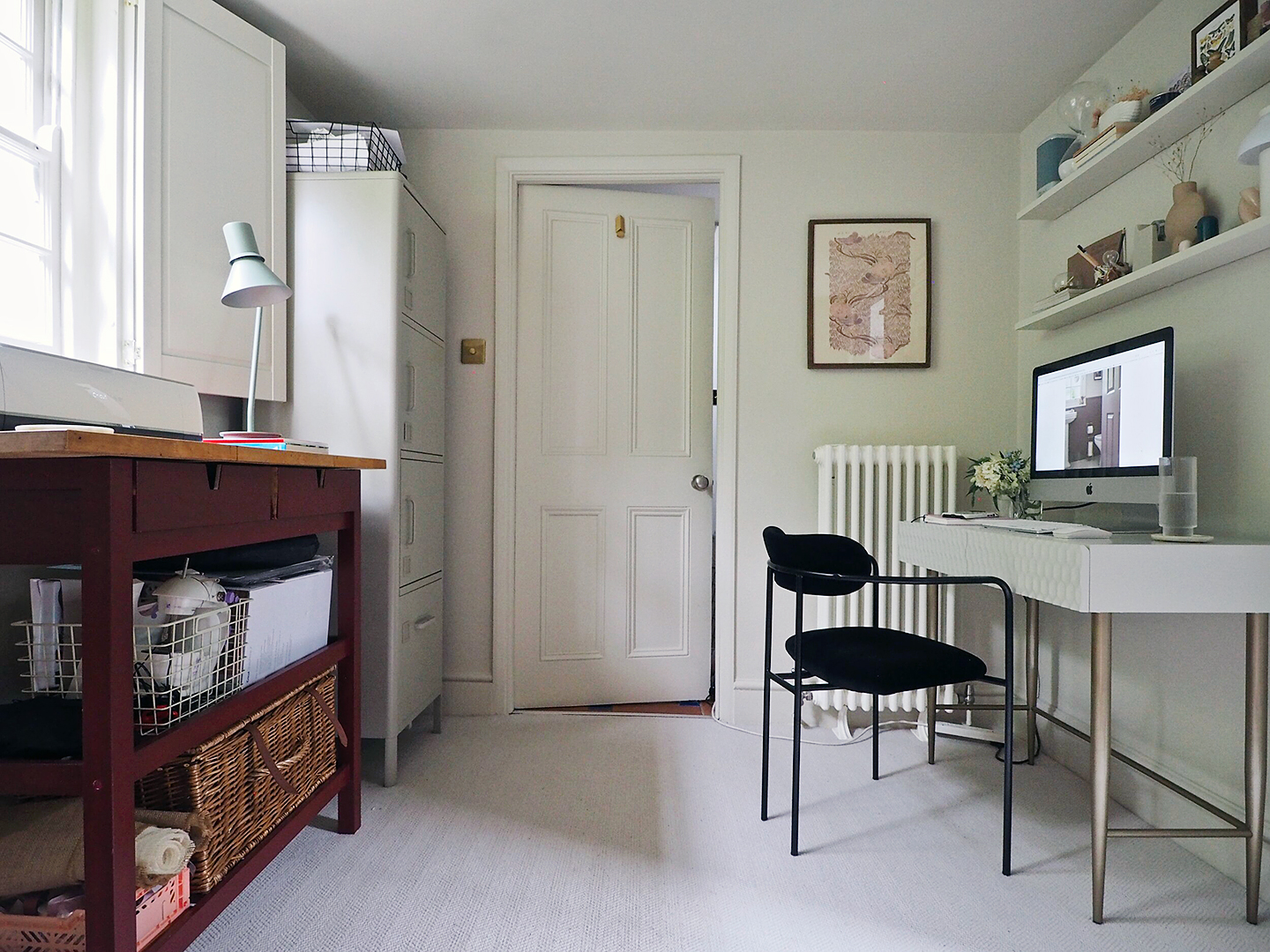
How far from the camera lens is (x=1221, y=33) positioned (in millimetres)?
1635

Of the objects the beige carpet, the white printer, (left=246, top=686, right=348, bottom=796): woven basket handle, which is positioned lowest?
the beige carpet

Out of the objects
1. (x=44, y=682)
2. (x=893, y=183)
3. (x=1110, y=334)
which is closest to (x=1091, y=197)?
(x=1110, y=334)

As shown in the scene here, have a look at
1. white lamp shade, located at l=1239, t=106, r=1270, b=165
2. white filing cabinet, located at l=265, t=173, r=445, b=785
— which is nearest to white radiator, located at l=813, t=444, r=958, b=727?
white lamp shade, located at l=1239, t=106, r=1270, b=165

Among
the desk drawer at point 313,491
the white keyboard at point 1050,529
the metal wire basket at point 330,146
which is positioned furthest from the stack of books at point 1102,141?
the desk drawer at point 313,491

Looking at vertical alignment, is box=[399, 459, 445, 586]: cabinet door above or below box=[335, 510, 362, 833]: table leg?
above

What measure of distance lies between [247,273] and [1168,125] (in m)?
2.25

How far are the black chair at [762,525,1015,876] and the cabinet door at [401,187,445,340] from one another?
1.34 m

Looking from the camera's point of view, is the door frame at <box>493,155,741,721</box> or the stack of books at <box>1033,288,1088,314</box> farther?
the door frame at <box>493,155,741,721</box>

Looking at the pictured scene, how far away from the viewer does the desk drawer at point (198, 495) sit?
40.4 inches

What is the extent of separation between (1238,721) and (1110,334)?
1116 millimetres

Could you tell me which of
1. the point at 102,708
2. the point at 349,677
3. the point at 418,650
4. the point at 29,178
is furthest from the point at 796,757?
the point at 29,178

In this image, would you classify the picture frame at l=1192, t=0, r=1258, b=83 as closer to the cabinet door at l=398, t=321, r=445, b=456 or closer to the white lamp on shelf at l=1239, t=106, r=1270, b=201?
the white lamp on shelf at l=1239, t=106, r=1270, b=201

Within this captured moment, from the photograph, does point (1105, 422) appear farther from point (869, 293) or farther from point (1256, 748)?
point (869, 293)

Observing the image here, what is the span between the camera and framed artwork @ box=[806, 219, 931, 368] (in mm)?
2662
